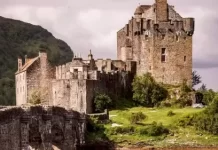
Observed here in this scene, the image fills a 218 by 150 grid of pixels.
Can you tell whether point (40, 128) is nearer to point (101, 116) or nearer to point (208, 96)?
point (101, 116)

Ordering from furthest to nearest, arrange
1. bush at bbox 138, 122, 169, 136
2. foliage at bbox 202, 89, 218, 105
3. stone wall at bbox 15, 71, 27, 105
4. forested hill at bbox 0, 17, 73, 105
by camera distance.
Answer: forested hill at bbox 0, 17, 73, 105 → stone wall at bbox 15, 71, 27, 105 → foliage at bbox 202, 89, 218, 105 → bush at bbox 138, 122, 169, 136

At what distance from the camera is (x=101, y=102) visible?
216 feet

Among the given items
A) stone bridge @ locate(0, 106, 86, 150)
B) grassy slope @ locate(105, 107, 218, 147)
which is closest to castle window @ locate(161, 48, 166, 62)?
grassy slope @ locate(105, 107, 218, 147)

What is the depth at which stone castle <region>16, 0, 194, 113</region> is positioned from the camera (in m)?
69.3

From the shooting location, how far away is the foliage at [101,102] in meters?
65.6

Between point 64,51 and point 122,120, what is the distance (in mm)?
97655

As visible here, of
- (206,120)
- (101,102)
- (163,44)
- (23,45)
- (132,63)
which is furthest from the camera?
(23,45)

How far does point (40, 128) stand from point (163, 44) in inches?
1049

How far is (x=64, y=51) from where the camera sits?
15825cm

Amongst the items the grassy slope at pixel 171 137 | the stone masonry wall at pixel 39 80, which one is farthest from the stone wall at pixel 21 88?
the grassy slope at pixel 171 137

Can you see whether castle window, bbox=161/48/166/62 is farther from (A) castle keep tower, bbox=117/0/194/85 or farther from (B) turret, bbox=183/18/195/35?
(B) turret, bbox=183/18/195/35

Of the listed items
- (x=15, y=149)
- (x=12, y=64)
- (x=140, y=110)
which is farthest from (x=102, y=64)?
(x=12, y=64)

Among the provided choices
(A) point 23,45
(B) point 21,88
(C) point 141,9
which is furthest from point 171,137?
(A) point 23,45

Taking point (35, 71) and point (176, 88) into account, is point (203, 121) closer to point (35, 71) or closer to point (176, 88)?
point (176, 88)
